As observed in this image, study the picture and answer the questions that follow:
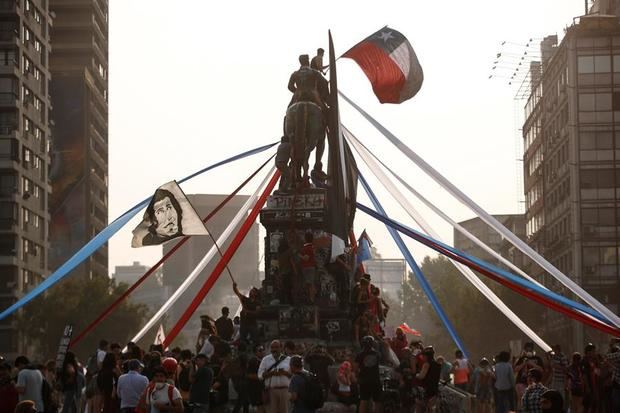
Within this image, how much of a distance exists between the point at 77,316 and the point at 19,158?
439 inches

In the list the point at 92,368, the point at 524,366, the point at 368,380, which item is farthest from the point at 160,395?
the point at 524,366

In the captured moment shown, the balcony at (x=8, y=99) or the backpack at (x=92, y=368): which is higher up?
the balcony at (x=8, y=99)

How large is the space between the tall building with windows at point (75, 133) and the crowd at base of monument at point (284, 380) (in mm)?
90350

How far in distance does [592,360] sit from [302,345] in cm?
649

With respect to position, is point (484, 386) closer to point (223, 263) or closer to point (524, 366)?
point (524, 366)

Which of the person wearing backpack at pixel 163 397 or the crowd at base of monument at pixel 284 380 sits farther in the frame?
the crowd at base of monument at pixel 284 380

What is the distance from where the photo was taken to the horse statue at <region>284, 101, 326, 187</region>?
37.5 metres

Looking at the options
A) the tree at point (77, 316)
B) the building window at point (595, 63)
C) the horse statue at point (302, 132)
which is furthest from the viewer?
the tree at point (77, 316)

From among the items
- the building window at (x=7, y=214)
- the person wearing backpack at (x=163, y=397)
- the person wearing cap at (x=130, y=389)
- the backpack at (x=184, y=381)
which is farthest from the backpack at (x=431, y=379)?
the building window at (x=7, y=214)

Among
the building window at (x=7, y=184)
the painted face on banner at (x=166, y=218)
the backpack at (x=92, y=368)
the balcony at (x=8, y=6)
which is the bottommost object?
the backpack at (x=92, y=368)

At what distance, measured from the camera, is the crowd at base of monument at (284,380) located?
24.5 m

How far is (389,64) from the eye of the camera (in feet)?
132

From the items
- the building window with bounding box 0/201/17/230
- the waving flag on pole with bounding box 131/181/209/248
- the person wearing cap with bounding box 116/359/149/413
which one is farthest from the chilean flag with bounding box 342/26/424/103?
the building window with bounding box 0/201/17/230

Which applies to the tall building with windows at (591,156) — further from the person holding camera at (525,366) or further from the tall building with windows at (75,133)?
the person holding camera at (525,366)
